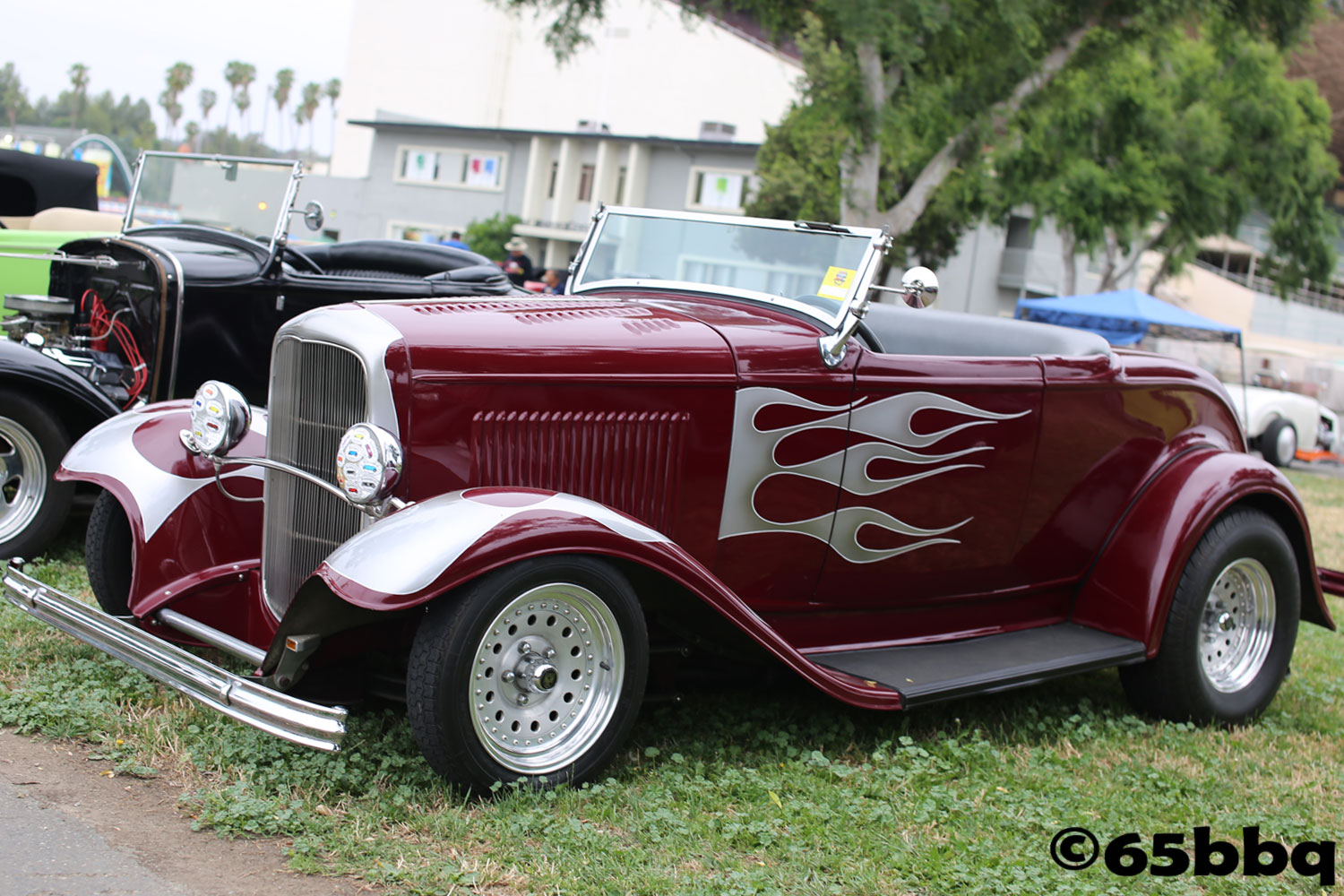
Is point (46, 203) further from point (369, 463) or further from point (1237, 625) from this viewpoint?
point (1237, 625)

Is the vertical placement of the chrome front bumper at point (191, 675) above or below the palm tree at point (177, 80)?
below

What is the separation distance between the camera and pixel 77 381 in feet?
17.2

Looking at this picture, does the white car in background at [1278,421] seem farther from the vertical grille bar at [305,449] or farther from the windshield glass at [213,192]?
the vertical grille bar at [305,449]

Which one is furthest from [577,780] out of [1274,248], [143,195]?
[1274,248]

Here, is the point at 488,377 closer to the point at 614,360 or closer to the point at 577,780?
the point at 614,360

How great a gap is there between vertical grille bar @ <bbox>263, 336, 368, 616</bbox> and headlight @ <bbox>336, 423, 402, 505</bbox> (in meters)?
0.13

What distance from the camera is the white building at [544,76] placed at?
36.5 meters

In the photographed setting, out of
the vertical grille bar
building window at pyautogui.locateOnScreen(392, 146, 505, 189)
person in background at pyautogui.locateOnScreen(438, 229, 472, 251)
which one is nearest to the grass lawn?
the vertical grille bar

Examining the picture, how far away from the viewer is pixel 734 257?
4395mm

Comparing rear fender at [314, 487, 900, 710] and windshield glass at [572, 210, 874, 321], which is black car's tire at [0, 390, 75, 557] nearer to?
windshield glass at [572, 210, 874, 321]

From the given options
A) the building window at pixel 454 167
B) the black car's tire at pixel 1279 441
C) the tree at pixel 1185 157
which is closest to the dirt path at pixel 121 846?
the black car's tire at pixel 1279 441

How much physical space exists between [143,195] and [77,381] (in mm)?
2264

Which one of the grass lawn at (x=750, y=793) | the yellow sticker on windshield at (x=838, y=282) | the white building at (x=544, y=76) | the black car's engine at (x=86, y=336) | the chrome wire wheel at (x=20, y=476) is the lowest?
the grass lawn at (x=750, y=793)

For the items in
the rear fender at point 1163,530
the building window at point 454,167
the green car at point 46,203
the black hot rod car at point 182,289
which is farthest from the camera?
the building window at point 454,167
